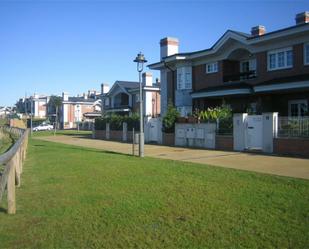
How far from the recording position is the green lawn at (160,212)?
5.82 m

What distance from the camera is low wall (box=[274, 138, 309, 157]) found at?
55.6 feet

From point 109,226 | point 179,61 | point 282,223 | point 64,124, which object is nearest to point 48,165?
point 109,226

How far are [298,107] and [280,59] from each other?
3309mm

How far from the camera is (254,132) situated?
1942 centimetres

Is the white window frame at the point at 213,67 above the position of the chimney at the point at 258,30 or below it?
below

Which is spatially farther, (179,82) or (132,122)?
(179,82)

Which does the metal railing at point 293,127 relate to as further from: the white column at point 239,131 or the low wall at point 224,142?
the low wall at point 224,142

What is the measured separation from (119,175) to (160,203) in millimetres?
4009

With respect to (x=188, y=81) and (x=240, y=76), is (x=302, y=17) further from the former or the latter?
(x=188, y=81)

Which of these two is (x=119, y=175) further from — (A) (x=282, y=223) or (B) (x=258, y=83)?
(B) (x=258, y=83)

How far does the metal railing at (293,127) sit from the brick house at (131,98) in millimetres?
32297

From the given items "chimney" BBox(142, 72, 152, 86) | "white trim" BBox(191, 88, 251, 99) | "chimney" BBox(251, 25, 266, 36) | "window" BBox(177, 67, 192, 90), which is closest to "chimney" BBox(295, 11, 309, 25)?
"chimney" BBox(251, 25, 266, 36)

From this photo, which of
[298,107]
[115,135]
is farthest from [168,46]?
[298,107]

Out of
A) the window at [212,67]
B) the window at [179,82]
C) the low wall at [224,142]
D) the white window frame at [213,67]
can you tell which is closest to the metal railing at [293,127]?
the low wall at [224,142]
